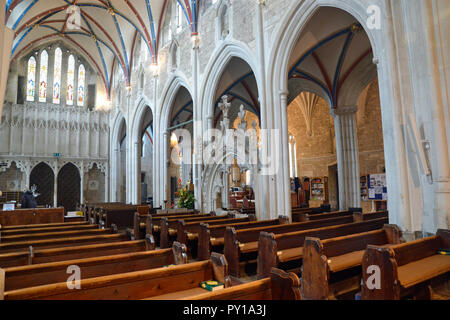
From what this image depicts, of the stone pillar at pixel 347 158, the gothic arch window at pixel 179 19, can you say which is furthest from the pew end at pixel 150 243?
the gothic arch window at pixel 179 19

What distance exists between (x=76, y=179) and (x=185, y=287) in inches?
719

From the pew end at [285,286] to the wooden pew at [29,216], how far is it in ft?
24.1

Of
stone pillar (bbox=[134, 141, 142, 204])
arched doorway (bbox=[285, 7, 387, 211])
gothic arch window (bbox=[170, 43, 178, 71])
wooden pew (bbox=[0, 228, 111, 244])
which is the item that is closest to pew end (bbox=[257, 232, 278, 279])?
wooden pew (bbox=[0, 228, 111, 244])

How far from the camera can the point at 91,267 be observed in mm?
2611

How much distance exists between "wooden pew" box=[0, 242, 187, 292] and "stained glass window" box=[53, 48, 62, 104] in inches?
732

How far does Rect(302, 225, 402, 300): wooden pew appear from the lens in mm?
2846

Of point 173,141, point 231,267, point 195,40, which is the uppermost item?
point 195,40

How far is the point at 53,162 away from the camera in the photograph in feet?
56.3

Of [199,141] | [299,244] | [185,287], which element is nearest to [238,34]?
[199,141]

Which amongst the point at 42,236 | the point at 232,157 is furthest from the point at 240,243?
the point at 232,157

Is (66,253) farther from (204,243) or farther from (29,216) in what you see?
(29,216)

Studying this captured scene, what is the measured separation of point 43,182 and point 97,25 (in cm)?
946

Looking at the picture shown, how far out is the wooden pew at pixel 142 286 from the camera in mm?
1870
